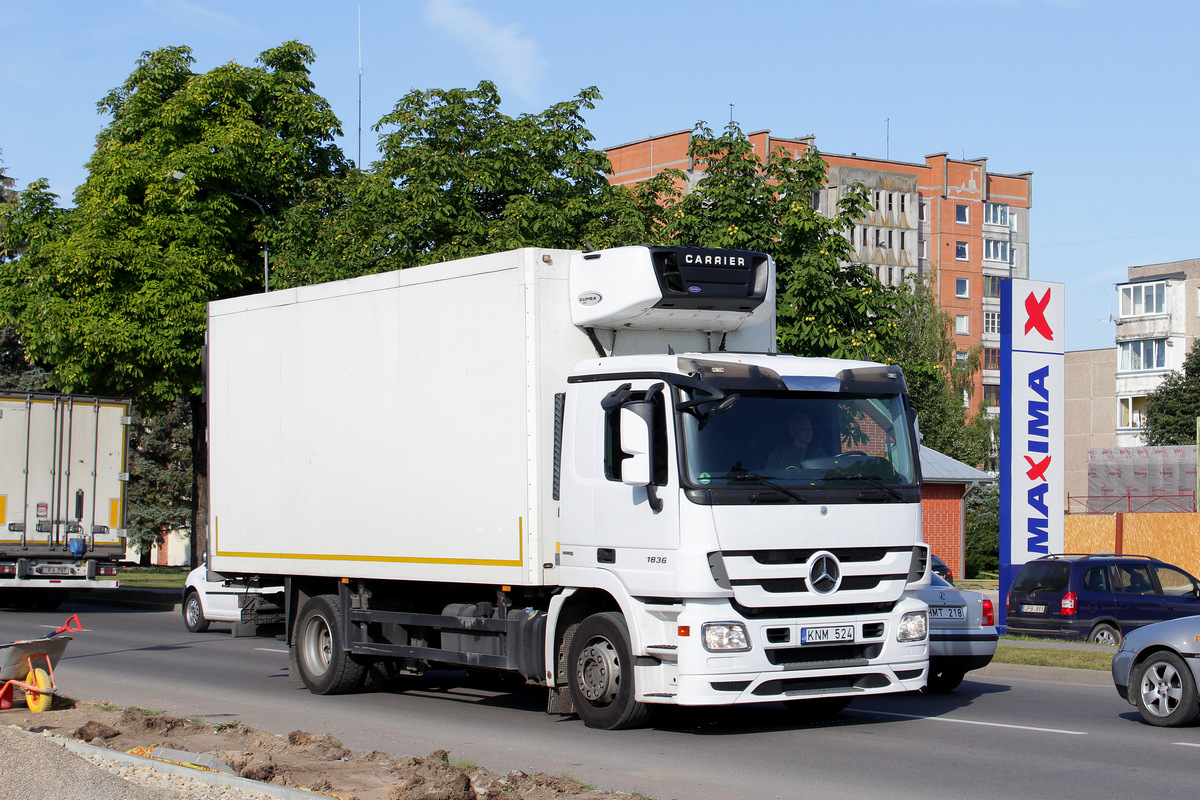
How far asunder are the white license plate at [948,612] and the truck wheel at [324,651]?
18.0 ft

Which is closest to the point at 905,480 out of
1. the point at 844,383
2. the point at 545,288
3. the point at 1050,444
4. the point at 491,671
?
the point at 844,383

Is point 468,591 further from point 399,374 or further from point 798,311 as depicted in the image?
point 798,311

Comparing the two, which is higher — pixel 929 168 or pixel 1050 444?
pixel 929 168

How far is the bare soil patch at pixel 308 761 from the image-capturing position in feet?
23.9

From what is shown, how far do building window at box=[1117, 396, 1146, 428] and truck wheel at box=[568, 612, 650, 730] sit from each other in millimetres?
81531

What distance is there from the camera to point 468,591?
1112cm

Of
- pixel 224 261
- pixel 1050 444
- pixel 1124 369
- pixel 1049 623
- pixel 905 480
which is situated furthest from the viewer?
pixel 1124 369

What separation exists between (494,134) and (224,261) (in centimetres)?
716

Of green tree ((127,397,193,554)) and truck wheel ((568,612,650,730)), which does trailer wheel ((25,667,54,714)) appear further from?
green tree ((127,397,193,554))

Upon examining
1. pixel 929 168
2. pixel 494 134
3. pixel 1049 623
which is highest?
pixel 929 168

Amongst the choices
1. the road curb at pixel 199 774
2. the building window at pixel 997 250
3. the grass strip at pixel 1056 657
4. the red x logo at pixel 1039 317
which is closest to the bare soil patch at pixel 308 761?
the road curb at pixel 199 774

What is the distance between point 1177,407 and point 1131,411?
13.0 m

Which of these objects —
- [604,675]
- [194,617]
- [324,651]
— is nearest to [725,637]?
[604,675]

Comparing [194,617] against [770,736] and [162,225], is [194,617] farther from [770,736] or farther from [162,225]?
[770,736]
